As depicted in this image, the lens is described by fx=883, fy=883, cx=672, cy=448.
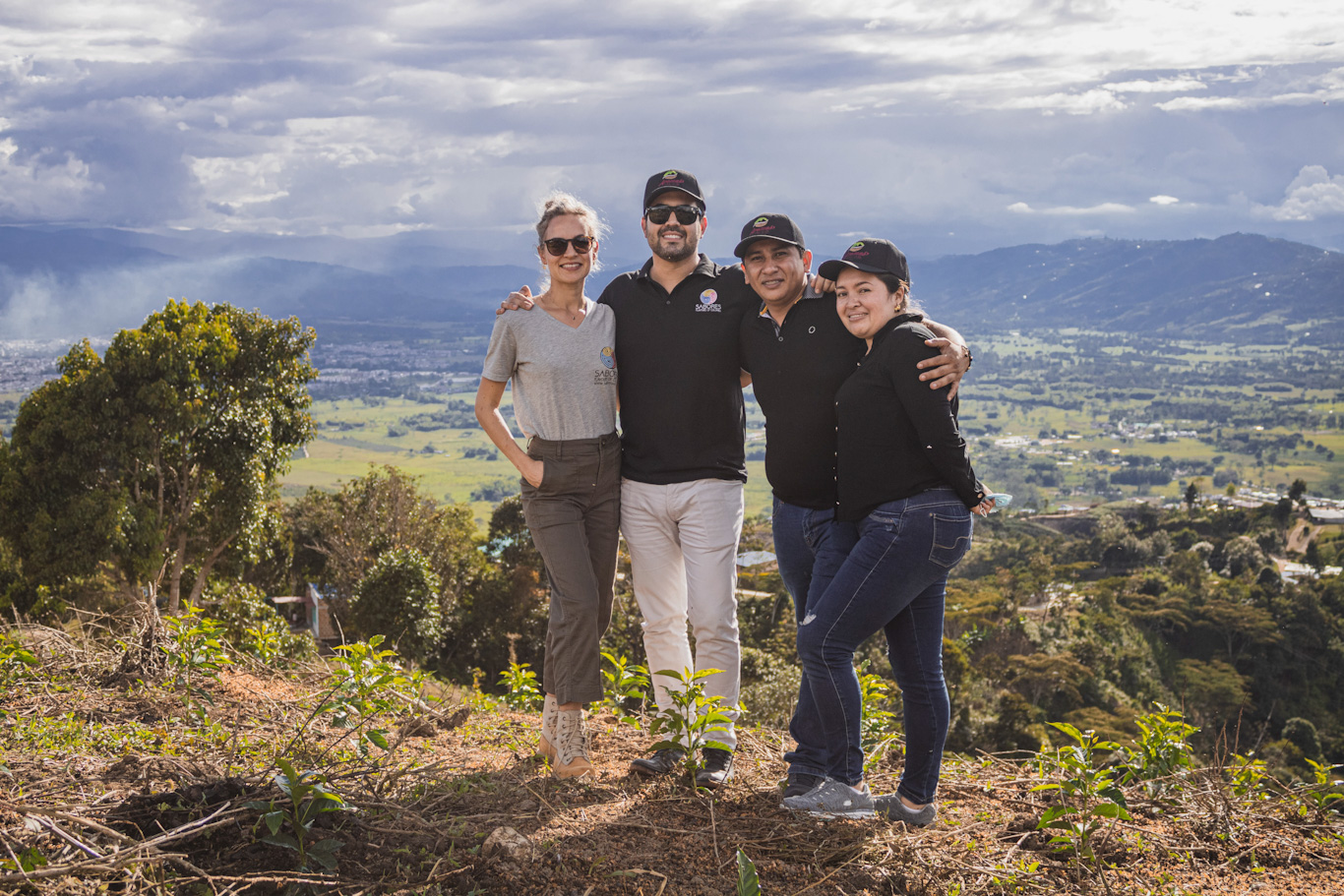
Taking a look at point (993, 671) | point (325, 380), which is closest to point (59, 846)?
point (993, 671)

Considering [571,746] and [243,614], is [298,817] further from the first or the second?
[243,614]

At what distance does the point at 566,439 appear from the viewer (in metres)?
3.91

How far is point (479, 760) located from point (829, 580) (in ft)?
6.23

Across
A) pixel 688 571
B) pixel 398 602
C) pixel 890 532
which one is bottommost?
pixel 398 602

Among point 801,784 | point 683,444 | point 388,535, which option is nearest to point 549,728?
point 801,784

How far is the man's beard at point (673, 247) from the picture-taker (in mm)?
3980

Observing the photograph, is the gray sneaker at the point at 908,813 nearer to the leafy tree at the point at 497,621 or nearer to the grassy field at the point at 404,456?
the leafy tree at the point at 497,621

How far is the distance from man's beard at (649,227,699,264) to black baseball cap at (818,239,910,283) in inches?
31.0

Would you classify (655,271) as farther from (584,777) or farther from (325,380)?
(325,380)

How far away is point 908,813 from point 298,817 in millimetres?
2279

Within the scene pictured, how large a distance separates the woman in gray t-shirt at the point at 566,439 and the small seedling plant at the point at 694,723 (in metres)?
0.36

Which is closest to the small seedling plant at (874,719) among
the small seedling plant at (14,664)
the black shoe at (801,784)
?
the black shoe at (801,784)

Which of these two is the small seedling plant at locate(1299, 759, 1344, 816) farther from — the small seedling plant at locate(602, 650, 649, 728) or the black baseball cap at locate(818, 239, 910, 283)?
the small seedling plant at locate(602, 650, 649, 728)

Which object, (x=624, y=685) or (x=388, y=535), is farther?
(x=388, y=535)
